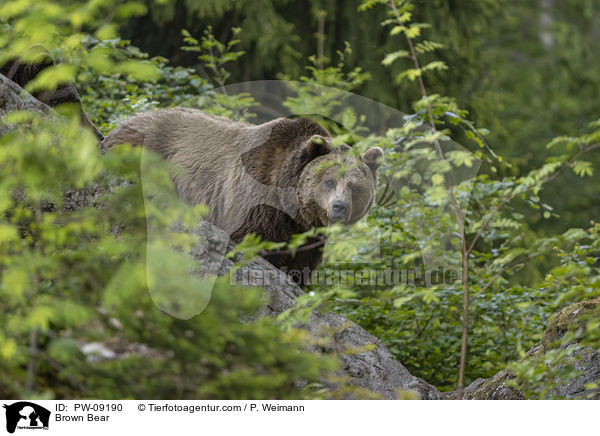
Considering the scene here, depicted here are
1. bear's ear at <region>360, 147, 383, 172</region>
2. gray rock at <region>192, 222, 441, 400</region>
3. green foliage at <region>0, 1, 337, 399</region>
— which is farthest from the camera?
bear's ear at <region>360, 147, 383, 172</region>

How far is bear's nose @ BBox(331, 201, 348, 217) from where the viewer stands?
4887 millimetres

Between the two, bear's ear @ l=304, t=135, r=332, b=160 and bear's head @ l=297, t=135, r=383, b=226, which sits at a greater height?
bear's ear @ l=304, t=135, r=332, b=160

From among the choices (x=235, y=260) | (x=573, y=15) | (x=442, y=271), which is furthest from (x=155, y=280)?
(x=573, y=15)

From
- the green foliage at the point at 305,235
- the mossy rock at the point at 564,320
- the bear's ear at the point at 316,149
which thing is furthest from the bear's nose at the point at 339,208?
the mossy rock at the point at 564,320

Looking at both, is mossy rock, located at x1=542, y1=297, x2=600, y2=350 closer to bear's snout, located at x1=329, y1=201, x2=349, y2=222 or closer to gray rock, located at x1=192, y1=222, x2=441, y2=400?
gray rock, located at x1=192, y1=222, x2=441, y2=400

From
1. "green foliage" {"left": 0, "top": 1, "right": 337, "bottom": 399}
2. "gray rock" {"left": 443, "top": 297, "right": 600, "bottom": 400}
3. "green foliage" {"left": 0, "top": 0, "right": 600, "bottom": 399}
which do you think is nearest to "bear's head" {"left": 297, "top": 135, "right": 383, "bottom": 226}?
"green foliage" {"left": 0, "top": 0, "right": 600, "bottom": 399}

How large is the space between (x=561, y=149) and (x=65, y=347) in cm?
1011

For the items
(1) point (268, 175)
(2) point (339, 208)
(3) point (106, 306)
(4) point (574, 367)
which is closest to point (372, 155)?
(2) point (339, 208)

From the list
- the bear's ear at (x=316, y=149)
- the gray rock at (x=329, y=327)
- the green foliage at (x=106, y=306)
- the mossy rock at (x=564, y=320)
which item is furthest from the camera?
the bear's ear at (x=316, y=149)

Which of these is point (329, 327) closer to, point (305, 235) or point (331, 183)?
point (305, 235)

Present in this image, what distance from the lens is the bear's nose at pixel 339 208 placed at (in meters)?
4.89

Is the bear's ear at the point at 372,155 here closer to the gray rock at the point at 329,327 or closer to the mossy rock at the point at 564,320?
the gray rock at the point at 329,327

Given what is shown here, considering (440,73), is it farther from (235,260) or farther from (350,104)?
(235,260)

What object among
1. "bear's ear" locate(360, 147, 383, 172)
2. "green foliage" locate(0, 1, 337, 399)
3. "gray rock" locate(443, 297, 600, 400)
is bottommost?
"gray rock" locate(443, 297, 600, 400)
